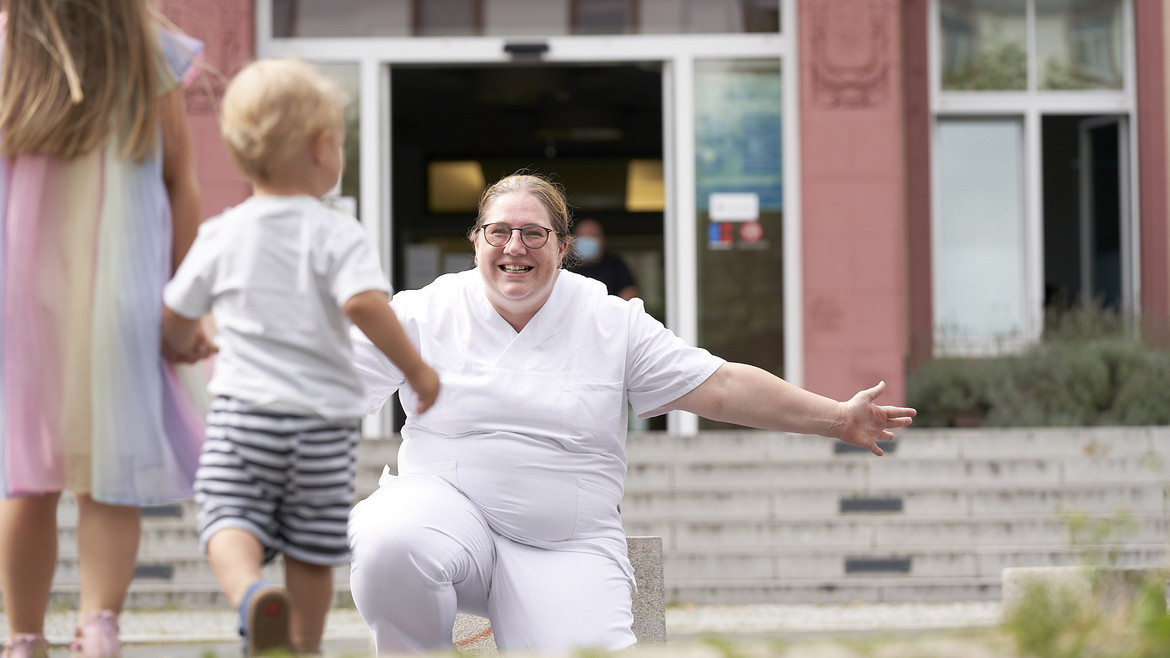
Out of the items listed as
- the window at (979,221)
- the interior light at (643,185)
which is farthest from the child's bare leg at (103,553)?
the interior light at (643,185)

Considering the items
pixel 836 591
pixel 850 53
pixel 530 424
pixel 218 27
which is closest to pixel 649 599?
pixel 530 424

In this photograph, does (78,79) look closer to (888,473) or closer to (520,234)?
(520,234)

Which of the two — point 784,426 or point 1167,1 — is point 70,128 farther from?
point 1167,1

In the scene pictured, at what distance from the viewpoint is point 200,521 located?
2393 millimetres

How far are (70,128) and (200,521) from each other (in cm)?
79

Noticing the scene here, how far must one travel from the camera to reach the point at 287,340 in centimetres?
240

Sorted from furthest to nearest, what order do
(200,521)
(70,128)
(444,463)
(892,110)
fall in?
(892,110) → (444,463) → (70,128) → (200,521)

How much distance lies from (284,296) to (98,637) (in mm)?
716

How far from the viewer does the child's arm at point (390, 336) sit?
236 centimetres

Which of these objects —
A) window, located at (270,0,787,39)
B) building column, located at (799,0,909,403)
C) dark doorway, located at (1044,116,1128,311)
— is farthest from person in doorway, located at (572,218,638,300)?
dark doorway, located at (1044,116,1128,311)

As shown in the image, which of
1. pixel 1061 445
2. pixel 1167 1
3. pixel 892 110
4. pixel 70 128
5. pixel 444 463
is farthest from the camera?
pixel 1167 1

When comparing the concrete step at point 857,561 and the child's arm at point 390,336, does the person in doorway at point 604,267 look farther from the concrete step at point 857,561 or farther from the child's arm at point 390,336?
the child's arm at point 390,336

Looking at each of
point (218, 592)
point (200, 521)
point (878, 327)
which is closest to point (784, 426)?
point (200, 521)

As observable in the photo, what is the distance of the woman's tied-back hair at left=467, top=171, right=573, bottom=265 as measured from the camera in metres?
3.68
